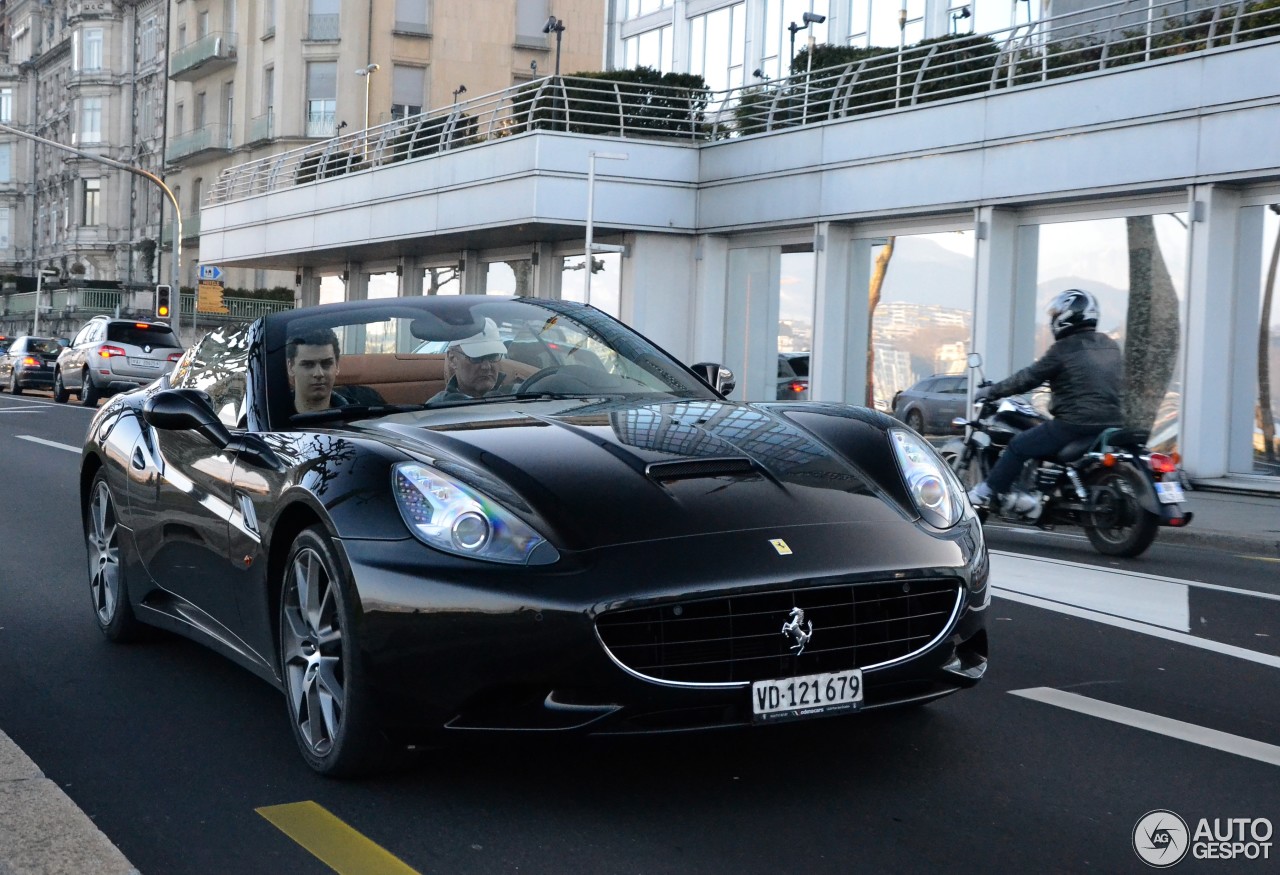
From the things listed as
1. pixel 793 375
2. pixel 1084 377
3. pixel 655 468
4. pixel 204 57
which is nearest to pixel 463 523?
pixel 655 468

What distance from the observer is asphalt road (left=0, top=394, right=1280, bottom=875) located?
3693 mm

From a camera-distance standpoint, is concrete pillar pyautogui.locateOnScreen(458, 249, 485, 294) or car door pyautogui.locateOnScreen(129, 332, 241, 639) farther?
concrete pillar pyautogui.locateOnScreen(458, 249, 485, 294)

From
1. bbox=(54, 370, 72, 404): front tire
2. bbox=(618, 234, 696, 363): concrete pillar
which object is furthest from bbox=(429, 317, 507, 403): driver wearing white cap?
bbox=(54, 370, 72, 404): front tire

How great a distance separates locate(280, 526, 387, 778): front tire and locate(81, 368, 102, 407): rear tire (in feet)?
95.6

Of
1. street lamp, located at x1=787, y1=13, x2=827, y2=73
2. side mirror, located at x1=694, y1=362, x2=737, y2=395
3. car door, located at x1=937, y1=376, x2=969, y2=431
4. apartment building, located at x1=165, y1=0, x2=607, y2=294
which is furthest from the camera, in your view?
apartment building, located at x1=165, y1=0, x2=607, y2=294

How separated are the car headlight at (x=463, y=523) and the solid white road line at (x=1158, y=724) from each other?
2.15 meters

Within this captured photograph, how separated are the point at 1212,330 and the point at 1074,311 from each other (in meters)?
8.01

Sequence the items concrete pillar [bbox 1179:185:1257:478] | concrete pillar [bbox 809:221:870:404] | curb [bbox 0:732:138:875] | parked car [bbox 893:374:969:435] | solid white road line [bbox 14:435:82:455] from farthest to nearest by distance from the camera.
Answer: concrete pillar [bbox 809:221:870:404] < parked car [bbox 893:374:969:435] < solid white road line [bbox 14:435:82:455] < concrete pillar [bbox 1179:185:1257:478] < curb [bbox 0:732:138:875]

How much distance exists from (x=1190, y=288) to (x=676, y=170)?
11.7m

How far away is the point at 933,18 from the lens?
93.2ft

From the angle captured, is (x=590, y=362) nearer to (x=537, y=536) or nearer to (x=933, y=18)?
(x=537, y=536)

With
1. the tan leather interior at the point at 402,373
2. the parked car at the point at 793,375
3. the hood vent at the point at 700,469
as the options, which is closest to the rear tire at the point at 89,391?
the parked car at the point at 793,375

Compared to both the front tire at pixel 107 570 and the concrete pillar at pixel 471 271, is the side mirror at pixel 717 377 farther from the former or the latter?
the concrete pillar at pixel 471 271

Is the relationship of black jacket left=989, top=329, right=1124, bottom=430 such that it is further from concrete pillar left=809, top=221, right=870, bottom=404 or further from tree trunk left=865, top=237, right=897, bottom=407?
concrete pillar left=809, top=221, right=870, bottom=404
